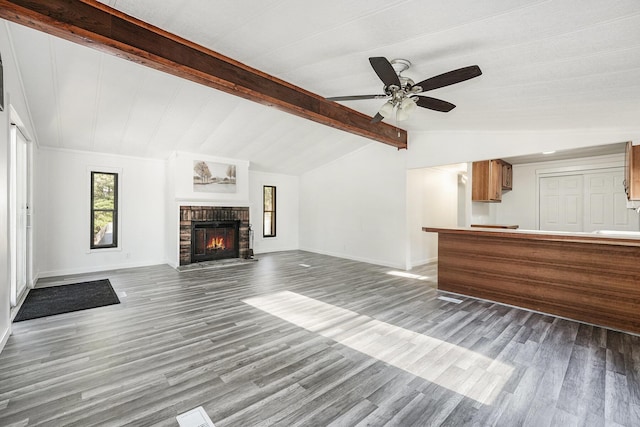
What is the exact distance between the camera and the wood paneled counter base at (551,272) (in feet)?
10.8

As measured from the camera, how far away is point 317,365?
2510mm

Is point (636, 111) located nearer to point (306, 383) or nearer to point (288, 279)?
point (306, 383)

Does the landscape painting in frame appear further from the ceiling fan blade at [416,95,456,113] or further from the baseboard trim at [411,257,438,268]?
the ceiling fan blade at [416,95,456,113]

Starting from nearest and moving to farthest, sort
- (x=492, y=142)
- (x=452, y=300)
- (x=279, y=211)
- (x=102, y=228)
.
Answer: (x=452, y=300) < (x=492, y=142) < (x=102, y=228) < (x=279, y=211)

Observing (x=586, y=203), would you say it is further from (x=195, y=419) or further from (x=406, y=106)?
(x=195, y=419)

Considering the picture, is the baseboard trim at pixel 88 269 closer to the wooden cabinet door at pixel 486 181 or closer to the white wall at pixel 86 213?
the white wall at pixel 86 213

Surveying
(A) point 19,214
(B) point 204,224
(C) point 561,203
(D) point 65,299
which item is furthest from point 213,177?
(C) point 561,203

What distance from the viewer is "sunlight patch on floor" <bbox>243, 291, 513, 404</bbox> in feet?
7.49

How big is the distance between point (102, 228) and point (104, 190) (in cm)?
81

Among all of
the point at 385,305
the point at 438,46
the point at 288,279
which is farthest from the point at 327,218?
the point at 438,46

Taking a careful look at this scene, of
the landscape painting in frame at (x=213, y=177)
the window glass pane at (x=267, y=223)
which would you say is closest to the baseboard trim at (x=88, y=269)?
the landscape painting in frame at (x=213, y=177)

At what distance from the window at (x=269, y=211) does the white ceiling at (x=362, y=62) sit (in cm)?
364

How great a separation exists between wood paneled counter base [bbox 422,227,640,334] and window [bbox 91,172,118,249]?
657 centimetres

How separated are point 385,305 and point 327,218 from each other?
464cm
